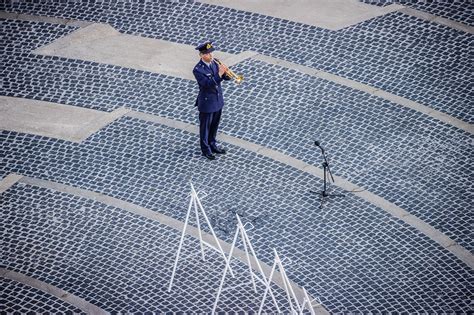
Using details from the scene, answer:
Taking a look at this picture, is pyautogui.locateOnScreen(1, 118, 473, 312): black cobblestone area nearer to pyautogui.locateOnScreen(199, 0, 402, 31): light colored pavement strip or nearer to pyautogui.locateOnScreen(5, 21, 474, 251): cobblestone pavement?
pyautogui.locateOnScreen(5, 21, 474, 251): cobblestone pavement

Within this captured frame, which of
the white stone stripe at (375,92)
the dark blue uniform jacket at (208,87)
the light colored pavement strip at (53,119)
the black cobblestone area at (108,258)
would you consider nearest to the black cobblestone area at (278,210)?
the light colored pavement strip at (53,119)

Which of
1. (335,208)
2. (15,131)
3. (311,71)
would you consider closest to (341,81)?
(311,71)

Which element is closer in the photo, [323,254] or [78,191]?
[323,254]

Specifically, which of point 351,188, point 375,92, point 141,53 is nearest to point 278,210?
point 351,188

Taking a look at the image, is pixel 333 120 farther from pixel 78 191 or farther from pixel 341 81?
pixel 78 191

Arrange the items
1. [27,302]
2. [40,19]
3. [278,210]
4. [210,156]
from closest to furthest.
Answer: [27,302] < [278,210] < [210,156] < [40,19]

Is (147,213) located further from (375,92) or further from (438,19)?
(438,19)

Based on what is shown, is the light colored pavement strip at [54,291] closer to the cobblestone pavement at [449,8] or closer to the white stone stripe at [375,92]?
the white stone stripe at [375,92]

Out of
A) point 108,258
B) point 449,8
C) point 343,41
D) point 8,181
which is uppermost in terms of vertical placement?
point 449,8
